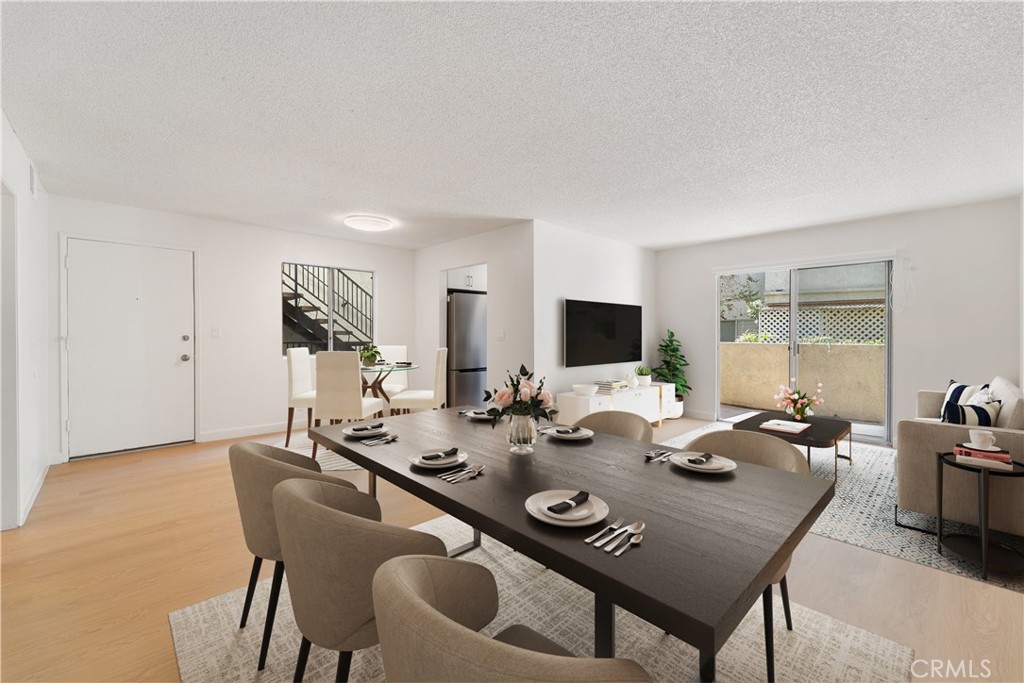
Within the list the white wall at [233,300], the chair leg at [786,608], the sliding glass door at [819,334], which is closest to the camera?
the chair leg at [786,608]

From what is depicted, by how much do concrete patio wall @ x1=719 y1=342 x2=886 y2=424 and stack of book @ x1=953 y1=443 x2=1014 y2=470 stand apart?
2.98 meters

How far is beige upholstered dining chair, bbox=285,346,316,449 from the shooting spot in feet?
14.5

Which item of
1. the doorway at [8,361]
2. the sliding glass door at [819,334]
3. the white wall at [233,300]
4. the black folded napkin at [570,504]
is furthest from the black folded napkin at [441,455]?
the sliding glass door at [819,334]

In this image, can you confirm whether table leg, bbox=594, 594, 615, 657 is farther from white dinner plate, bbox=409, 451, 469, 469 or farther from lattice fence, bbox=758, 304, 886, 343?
lattice fence, bbox=758, 304, 886, 343

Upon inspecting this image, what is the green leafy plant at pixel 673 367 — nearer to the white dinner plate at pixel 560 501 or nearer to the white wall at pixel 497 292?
the white wall at pixel 497 292

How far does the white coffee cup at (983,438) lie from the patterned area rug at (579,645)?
52.9 inches

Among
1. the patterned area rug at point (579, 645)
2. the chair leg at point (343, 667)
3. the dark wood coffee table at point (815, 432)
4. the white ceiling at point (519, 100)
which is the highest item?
the white ceiling at point (519, 100)

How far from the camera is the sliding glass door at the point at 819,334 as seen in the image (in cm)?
490

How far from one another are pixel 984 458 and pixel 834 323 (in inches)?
130

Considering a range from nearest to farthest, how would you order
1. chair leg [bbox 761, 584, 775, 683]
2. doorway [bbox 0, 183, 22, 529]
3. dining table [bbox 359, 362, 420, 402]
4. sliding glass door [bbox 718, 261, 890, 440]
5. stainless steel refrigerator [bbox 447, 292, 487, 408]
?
chair leg [bbox 761, 584, 775, 683]
doorway [bbox 0, 183, 22, 529]
dining table [bbox 359, 362, 420, 402]
sliding glass door [bbox 718, 261, 890, 440]
stainless steel refrigerator [bbox 447, 292, 487, 408]

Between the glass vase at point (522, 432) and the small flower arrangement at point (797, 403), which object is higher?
the glass vase at point (522, 432)

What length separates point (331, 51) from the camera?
6.27 ft

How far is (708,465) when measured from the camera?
1.53 metres

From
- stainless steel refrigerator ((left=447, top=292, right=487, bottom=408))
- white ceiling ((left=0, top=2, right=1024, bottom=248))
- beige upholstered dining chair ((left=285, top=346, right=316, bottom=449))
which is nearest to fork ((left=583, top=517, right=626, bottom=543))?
white ceiling ((left=0, top=2, right=1024, bottom=248))
